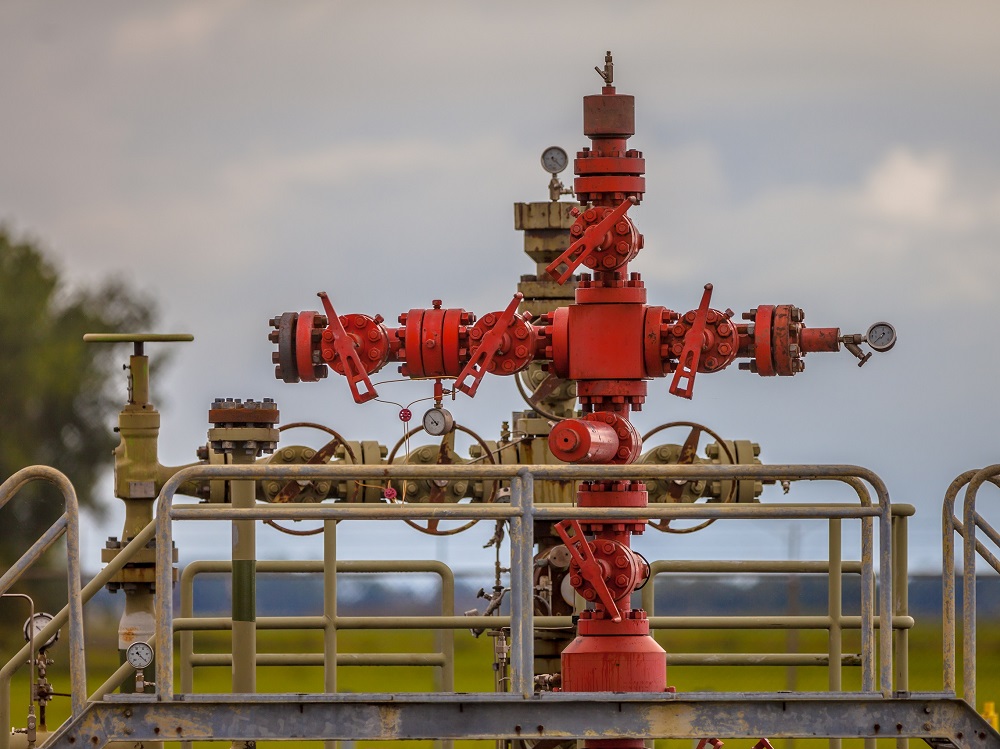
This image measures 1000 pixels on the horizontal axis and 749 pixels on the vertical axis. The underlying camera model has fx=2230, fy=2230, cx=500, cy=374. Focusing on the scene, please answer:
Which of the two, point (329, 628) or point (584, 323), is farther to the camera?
point (329, 628)

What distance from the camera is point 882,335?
9734mm

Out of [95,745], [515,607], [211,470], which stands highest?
[211,470]

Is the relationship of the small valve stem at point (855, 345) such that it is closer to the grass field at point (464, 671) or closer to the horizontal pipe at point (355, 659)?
the horizontal pipe at point (355, 659)

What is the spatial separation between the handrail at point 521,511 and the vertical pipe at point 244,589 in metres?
1.66

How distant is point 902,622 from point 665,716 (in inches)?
107

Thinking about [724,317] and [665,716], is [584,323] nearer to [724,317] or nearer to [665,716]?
[724,317]

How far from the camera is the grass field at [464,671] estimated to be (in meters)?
29.8

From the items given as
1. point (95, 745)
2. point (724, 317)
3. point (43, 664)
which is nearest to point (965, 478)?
point (724, 317)

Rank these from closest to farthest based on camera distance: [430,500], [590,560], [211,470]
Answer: [211,470] < [590,560] < [430,500]

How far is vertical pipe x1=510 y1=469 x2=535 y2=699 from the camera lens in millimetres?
8422

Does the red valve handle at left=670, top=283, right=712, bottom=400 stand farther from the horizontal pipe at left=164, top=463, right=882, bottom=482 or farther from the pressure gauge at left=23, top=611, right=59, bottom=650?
the pressure gauge at left=23, top=611, right=59, bottom=650

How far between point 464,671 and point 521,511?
90.2 ft

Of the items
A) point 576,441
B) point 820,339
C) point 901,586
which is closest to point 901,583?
point 901,586

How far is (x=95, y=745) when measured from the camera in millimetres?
8492
